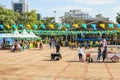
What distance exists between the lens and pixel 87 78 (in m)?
18.2

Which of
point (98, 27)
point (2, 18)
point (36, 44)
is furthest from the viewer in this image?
point (2, 18)

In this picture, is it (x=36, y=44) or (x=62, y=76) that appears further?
(x=36, y=44)

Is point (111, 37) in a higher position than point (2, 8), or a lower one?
lower

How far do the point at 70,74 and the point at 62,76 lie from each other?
1029mm

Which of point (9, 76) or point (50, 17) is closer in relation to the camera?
point (9, 76)

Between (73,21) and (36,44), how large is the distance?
58119mm

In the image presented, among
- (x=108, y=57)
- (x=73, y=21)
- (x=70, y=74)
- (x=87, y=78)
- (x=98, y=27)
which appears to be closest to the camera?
(x=87, y=78)

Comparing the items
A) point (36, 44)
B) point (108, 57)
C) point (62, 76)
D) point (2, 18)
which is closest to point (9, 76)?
point (62, 76)

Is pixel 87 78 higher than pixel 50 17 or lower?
lower

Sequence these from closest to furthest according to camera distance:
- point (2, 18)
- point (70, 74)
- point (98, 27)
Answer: point (70, 74)
point (98, 27)
point (2, 18)

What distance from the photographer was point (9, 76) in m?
18.7

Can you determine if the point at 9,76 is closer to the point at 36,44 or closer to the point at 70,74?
the point at 70,74

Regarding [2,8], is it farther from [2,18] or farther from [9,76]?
[9,76]

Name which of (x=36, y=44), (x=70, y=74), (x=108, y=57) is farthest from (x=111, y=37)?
(x=70, y=74)
